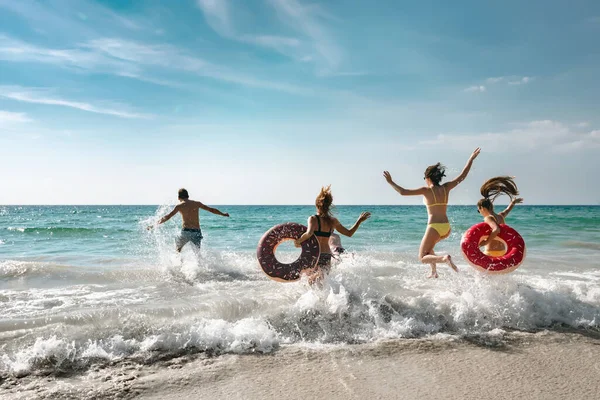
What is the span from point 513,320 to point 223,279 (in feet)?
15.4

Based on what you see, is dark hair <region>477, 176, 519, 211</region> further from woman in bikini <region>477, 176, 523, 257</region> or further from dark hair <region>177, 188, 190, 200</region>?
dark hair <region>177, 188, 190, 200</region>

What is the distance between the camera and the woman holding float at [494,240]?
543 centimetres

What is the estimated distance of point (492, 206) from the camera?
19.3 ft

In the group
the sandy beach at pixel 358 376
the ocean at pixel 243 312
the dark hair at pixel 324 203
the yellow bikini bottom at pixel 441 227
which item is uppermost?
the dark hair at pixel 324 203

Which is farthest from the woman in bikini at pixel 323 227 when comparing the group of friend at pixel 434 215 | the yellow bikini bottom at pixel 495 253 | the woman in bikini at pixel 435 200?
the yellow bikini bottom at pixel 495 253

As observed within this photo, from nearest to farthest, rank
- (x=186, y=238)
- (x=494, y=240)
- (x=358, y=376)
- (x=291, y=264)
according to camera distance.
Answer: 1. (x=358, y=376)
2. (x=291, y=264)
3. (x=494, y=240)
4. (x=186, y=238)

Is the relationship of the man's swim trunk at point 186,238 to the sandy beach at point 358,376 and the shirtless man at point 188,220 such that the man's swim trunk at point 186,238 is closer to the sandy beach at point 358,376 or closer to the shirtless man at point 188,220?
the shirtless man at point 188,220

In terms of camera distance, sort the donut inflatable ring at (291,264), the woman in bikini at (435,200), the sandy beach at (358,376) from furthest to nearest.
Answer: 1. the woman in bikini at (435,200)
2. the donut inflatable ring at (291,264)
3. the sandy beach at (358,376)

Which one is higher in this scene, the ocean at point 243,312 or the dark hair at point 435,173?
the dark hair at point 435,173

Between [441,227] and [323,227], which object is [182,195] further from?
[441,227]

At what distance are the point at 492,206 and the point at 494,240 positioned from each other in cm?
47

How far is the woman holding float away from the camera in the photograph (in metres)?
5.43

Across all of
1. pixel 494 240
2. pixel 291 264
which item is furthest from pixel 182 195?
pixel 494 240

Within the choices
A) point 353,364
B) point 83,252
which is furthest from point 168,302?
point 83,252
